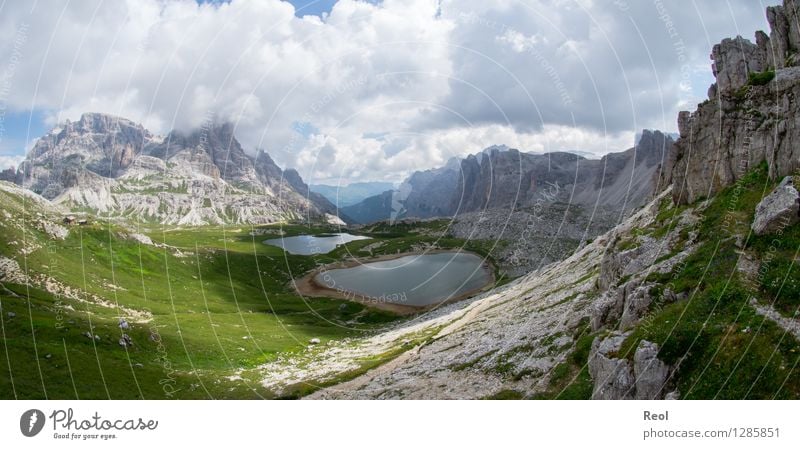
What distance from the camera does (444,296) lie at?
132 metres

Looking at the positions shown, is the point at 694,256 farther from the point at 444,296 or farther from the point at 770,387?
the point at 444,296

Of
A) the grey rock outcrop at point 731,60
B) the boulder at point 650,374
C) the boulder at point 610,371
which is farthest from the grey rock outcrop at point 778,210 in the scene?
the grey rock outcrop at point 731,60

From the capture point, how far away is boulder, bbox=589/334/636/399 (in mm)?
25656

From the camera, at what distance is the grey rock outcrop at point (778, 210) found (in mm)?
29016

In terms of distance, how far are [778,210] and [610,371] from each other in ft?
52.9

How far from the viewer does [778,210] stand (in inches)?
1161

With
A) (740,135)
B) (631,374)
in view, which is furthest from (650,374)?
(740,135)

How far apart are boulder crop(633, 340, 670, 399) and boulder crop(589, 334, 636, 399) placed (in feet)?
1.57

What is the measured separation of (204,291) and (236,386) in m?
68.7

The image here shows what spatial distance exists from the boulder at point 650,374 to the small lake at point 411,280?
100275 mm

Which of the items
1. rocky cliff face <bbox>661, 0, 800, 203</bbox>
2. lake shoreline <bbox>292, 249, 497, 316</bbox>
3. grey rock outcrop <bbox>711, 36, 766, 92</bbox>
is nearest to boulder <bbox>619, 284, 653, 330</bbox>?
rocky cliff face <bbox>661, 0, 800, 203</bbox>

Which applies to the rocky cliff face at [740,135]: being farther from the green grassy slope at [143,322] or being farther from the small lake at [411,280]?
the small lake at [411,280]

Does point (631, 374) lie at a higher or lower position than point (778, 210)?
lower

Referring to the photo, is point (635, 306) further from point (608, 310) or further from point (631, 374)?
point (631, 374)
